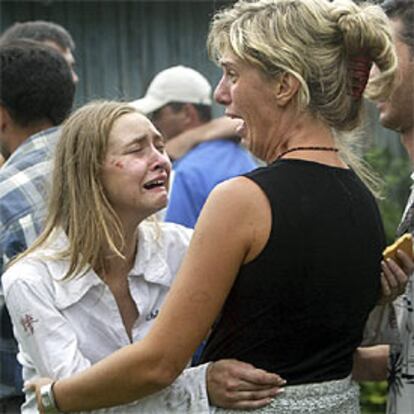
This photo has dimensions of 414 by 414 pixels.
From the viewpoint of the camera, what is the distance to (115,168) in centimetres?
292

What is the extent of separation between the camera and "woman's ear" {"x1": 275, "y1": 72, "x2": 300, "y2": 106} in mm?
2482

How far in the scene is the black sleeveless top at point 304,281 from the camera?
2412 millimetres

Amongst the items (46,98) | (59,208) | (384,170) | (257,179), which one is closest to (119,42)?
(384,170)

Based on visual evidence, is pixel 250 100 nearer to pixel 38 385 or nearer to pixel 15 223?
pixel 38 385

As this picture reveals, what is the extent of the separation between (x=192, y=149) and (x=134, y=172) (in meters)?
2.76

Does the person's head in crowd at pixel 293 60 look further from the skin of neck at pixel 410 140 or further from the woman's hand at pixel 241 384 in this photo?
the woman's hand at pixel 241 384

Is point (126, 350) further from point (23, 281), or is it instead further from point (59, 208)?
point (59, 208)

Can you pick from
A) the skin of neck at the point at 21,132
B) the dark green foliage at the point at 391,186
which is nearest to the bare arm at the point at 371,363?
the skin of neck at the point at 21,132

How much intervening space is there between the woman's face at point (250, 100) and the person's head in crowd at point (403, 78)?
1.69ft

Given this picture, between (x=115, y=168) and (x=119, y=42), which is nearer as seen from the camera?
(x=115, y=168)

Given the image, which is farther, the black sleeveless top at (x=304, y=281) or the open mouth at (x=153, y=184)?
the open mouth at (x=153, y=184)

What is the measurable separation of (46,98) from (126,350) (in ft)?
5.38

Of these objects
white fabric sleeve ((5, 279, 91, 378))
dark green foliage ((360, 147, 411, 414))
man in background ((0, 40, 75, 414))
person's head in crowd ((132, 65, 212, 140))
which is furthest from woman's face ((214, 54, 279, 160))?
dark green foliage ((360, 147, 411, 414))

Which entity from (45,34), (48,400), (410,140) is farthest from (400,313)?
(45,34)
